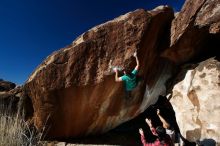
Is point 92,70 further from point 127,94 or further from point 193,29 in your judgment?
point 193,29

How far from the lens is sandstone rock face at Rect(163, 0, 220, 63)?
7.71m

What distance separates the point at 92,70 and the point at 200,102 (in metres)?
3.31

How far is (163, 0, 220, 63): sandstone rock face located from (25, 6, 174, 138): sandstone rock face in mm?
430

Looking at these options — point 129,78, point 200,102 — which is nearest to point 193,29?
point 200,102

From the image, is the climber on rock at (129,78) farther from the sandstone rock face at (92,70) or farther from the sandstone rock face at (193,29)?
the sandstone rock face at (193,29)

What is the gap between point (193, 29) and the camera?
8.10 meters

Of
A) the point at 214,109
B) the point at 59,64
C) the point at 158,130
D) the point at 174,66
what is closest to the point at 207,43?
the point at 174,66

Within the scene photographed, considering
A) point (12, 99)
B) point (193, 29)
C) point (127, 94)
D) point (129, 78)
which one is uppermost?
point (193, 29)

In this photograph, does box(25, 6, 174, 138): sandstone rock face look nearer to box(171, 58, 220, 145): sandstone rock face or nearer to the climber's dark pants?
the climber's dark pants

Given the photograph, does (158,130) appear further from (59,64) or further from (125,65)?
(59,64)

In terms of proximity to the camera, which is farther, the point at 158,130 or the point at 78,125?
the point at 78,125

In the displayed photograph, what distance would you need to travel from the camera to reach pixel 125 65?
8.28m

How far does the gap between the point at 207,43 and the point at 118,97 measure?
3299 millimetres

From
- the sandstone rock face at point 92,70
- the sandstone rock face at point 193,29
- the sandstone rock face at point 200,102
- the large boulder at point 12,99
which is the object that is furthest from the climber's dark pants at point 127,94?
the large boulder at point 12,99
